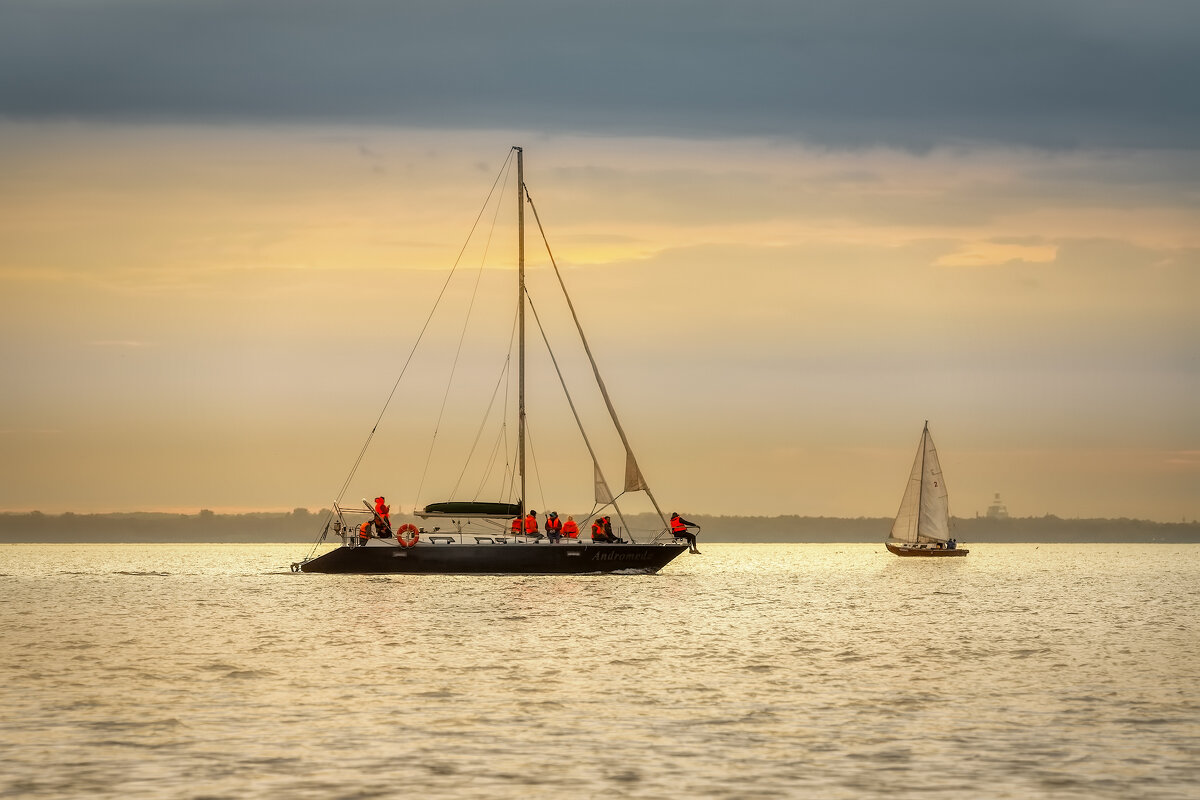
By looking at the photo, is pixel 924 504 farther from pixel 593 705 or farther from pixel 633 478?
pixel 593 705

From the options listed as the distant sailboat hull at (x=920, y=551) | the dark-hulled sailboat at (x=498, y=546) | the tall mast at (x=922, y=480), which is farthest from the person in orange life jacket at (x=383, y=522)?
the distant sailboat hull at (x=920, y=551)

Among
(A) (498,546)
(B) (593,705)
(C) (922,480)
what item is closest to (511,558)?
(A) (498,546)

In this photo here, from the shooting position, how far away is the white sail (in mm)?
125375

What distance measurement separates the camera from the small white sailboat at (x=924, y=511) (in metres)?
126

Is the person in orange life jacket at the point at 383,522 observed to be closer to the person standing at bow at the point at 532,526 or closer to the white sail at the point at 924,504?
the person standing at bow at the point at 532,526

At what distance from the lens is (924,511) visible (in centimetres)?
13188

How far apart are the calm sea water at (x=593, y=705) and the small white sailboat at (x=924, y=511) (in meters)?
68.8

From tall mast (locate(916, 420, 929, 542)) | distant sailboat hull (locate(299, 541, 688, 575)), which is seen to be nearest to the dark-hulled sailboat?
distant sailboat hull (locate(299, 541, 688, 575))

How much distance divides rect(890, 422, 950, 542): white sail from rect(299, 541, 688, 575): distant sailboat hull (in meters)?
56.5

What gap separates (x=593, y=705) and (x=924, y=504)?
107m

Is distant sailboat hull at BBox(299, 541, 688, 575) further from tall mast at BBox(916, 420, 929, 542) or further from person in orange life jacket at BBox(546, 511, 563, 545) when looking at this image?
tall mast at BBox(916, 420, 929, 542)

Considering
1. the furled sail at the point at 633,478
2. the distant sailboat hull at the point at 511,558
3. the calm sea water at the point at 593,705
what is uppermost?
the furled sail at the point at 633,478

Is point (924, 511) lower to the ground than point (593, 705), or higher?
higher

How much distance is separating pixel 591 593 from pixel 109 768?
53.4m
